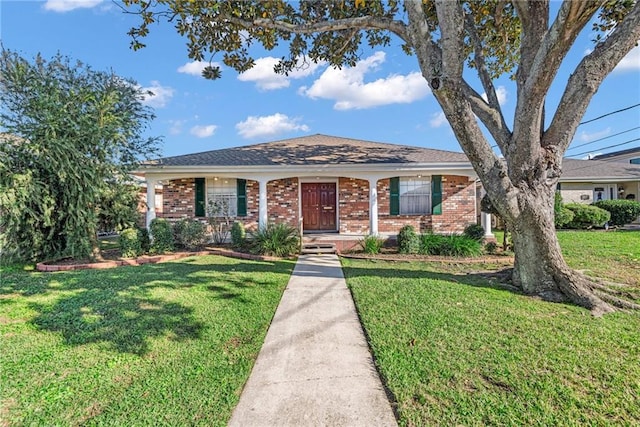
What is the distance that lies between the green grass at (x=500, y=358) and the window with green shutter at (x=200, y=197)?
7998mm

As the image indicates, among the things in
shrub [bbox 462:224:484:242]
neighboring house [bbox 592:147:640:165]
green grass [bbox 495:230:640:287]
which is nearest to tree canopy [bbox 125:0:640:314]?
green grass [bbox 495:230:640:287]

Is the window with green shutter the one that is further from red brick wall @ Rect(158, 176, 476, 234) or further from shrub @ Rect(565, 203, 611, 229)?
shrub @ Rect(565, 203, 611, 229)

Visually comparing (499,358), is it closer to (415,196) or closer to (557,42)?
(557,42)

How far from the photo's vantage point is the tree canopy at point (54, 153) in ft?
24.7

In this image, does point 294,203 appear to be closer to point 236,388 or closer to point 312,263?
point 312,263

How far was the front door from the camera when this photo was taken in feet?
39.5

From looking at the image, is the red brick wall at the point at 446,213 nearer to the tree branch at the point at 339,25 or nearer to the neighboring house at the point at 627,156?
the tree branch at the point at 339,25

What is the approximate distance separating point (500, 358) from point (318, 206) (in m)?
9.25

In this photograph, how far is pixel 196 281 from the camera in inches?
247

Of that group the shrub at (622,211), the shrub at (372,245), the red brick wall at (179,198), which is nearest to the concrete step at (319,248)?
the shrub at (372,245)

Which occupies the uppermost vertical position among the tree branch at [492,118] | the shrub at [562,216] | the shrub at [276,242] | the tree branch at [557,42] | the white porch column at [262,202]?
the tree branch at [557,42]

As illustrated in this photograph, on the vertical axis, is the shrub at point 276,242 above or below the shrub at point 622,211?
below

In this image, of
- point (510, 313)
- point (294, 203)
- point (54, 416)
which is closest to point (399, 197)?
point (294, 203)

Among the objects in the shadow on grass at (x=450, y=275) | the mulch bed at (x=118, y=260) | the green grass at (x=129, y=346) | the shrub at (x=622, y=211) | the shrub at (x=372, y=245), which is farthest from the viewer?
the shrub at (x=622, y=211)
